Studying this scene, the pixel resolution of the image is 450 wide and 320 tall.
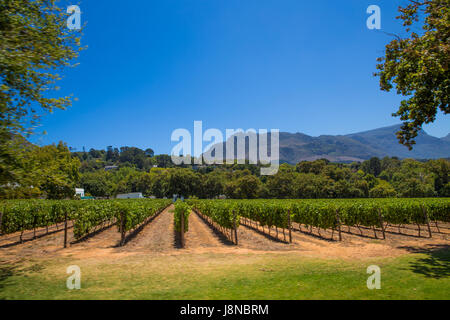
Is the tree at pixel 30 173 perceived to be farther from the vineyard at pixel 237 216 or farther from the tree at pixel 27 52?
the vineyard at pixel 237 216

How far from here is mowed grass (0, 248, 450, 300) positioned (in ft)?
21.1

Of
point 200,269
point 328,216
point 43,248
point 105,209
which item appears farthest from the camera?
point 105,209

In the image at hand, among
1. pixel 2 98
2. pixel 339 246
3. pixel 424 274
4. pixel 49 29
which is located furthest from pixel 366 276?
pixel 49 29

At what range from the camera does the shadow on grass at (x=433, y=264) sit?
806cm

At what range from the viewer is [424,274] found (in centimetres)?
802

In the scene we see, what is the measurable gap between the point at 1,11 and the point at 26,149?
13.4 feet

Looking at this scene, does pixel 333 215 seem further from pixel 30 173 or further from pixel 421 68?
pixel 30 173

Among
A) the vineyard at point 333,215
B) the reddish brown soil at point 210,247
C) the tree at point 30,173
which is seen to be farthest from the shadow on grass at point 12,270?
the vineyard at point 333,215

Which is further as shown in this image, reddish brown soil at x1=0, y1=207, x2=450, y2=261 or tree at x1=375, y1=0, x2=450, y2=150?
reddish brown soil at x1=0, y1=207, x2=450, y2=261

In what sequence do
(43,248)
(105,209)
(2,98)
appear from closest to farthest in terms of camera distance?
(2,98), (43,248), (105,209)

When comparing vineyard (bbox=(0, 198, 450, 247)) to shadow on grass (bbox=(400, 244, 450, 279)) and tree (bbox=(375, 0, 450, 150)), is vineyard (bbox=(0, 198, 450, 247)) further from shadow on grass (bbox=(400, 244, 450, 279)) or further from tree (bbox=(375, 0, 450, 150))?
tree (bbox=(375, 0, 450, 150))

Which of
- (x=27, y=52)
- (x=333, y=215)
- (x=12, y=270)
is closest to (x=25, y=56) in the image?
(x=27, y=52)

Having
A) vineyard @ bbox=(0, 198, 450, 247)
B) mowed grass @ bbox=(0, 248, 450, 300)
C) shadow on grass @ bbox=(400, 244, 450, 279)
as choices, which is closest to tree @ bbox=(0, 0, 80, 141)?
mowed grass @ bbox=(0, 248, 450, 300)
